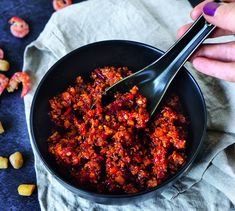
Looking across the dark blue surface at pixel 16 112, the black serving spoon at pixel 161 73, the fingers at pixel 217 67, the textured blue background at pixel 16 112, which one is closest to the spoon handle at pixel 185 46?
the black serving spoon at pixel 161 73

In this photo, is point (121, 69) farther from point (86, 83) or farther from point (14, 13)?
point (14, 13)

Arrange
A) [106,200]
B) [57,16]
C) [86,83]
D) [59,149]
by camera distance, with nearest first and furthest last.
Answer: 1. [106,200]
2. [59,149]
3. [86,83]
4. [57,16]

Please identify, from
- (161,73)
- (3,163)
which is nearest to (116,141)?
(161,73)

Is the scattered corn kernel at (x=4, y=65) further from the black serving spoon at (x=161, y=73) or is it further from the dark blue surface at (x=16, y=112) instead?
the black serving spoon at (x=161, y=73)

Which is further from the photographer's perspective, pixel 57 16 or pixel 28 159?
pixel 57 16

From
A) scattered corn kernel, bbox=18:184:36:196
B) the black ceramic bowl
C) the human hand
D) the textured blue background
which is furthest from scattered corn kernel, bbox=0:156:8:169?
the human hand

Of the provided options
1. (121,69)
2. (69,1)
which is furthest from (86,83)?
(69,1)

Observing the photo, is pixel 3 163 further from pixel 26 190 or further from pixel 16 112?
pixel 16 112
